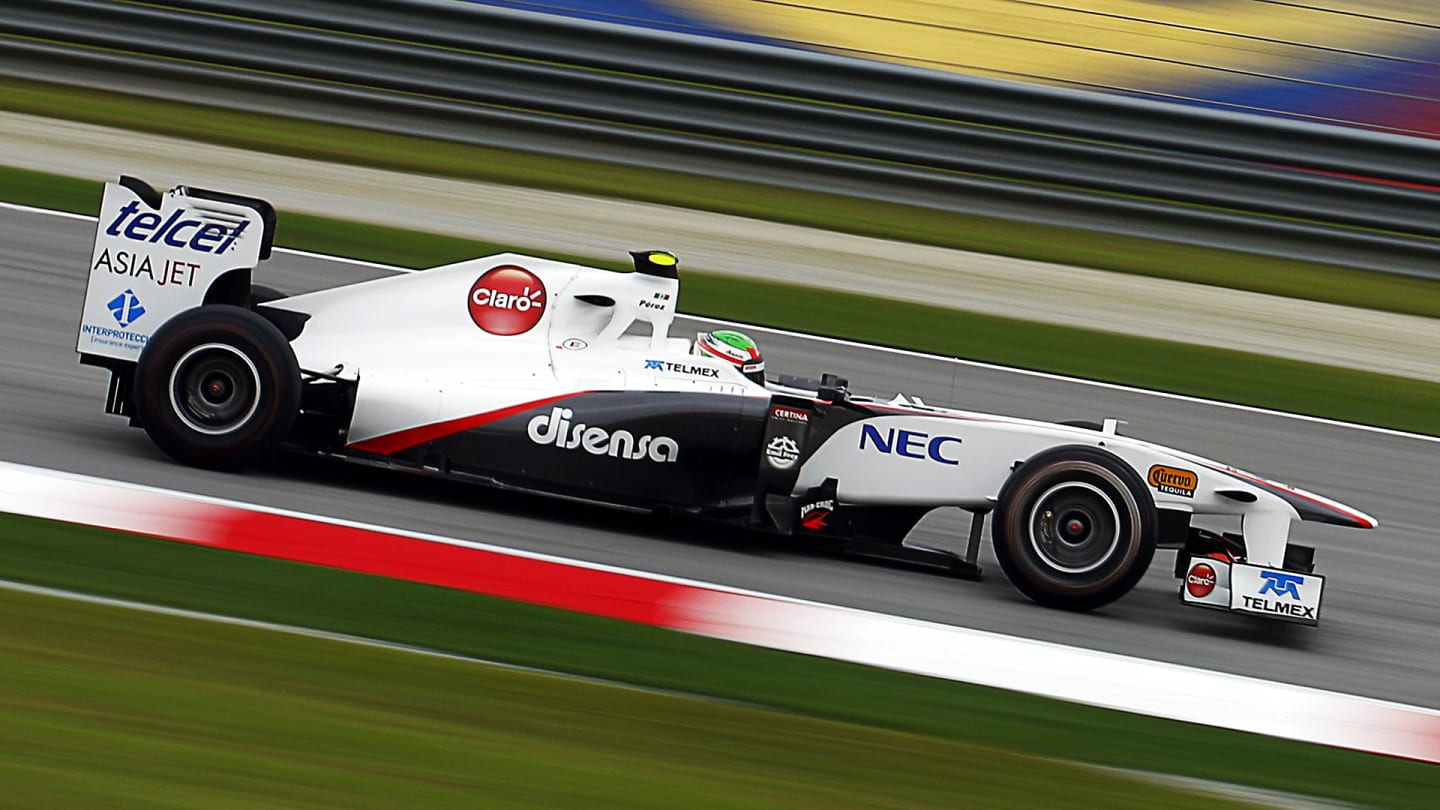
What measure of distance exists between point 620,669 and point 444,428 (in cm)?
163

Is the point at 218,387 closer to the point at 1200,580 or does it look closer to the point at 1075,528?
the point at 1075,528

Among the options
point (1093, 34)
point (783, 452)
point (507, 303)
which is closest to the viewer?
point (783, 452)

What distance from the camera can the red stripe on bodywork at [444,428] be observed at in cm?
657

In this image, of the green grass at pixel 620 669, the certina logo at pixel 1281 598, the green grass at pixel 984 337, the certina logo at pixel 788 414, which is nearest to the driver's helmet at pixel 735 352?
the certina logo at pixel 788 414

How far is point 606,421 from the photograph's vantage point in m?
6.59

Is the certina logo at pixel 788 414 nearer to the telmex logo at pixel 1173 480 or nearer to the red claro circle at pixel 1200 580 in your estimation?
the telmex logo at pixel 1173 480

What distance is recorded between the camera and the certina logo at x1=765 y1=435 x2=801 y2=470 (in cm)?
664

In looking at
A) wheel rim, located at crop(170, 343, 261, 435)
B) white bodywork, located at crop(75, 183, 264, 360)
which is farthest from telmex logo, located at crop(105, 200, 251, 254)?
wheel rim, located at crop(170, 343, 261, 435)

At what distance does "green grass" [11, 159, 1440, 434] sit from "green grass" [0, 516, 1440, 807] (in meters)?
4.90

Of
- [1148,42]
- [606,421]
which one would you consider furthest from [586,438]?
[1148,42]

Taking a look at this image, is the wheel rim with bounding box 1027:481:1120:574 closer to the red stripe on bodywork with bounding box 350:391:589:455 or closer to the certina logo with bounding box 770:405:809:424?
the certina logo with bounding box 770:405:809:424

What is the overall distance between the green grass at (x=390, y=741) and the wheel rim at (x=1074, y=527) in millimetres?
1566

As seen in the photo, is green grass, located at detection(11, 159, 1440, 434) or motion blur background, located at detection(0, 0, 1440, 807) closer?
motion blur background, located at detection(0, 0, 1440, 807)

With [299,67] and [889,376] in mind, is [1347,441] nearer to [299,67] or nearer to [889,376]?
[889,376]
